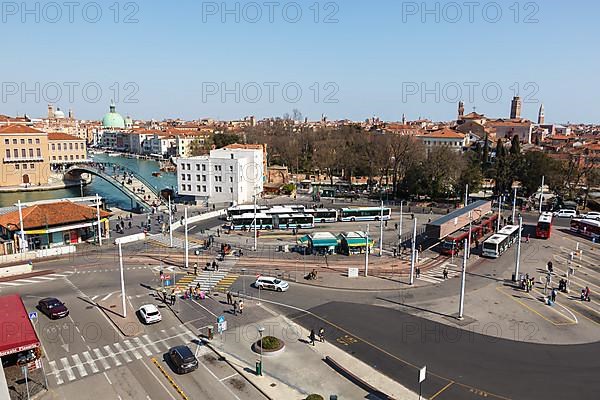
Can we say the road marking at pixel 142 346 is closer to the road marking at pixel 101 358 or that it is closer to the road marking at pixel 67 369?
the road marking at pixel 101 358

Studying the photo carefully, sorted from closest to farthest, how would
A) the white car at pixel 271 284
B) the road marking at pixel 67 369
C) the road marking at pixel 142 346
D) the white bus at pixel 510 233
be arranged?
the road marking at pixel 67 369 → the road marking at pixel 142 346 → the white car at pixel 271 284 → the white bus at pixel 510 233

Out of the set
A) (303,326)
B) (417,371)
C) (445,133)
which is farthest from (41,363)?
(445,133)

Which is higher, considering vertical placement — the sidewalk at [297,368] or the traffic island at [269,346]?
the traffic island at [269,346]

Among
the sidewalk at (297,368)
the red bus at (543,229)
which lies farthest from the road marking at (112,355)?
the red bus at (543,229)

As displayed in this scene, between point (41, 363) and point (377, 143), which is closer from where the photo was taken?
point (41, 363)

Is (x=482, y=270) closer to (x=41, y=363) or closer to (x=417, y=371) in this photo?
(x=417, y=371)

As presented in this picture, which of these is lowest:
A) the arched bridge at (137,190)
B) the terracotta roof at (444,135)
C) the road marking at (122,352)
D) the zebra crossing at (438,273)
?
the road marking at (122,352)

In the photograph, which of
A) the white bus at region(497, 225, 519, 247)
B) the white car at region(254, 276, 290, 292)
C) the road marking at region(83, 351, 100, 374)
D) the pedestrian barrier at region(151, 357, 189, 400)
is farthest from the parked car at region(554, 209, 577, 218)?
the road marking at region(83, 351, 100, 374)
